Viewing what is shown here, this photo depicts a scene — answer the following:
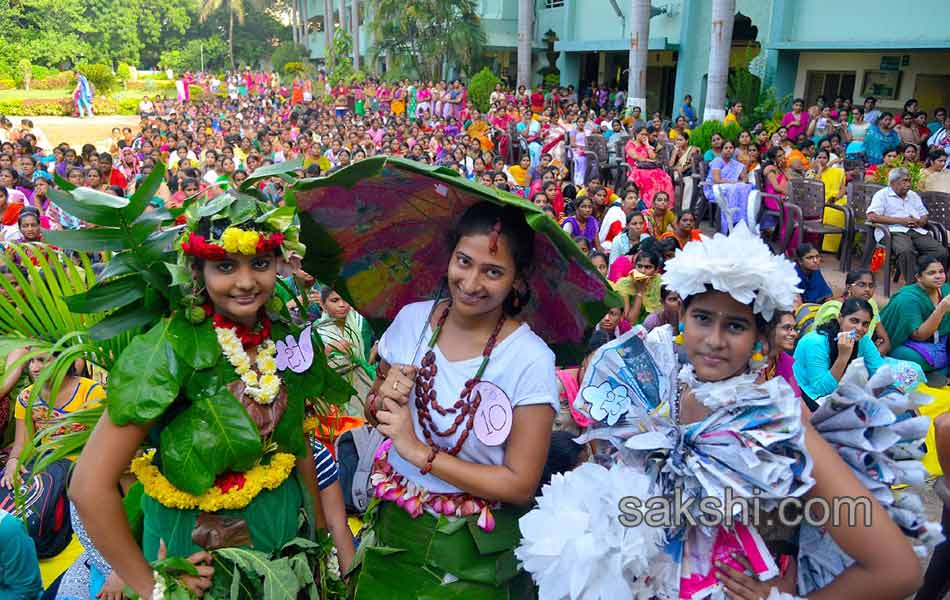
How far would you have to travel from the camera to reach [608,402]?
1.92 meters

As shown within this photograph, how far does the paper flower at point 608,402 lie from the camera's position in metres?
1.91

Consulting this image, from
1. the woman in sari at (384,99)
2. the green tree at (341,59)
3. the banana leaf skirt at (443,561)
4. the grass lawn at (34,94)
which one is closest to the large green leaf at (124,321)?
the banana leaf skirt at (443,561)

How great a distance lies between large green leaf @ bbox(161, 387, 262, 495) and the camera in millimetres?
1929

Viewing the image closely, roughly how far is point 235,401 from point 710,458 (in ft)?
4.13

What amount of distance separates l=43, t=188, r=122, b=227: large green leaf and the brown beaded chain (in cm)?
95

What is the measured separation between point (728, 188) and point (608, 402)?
8559 mm

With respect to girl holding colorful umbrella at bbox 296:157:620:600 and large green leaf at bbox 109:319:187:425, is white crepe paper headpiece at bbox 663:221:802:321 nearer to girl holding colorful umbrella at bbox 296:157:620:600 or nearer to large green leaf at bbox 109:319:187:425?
girl holding colorful umbrella at bbox 296:157:620:600

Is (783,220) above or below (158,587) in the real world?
below

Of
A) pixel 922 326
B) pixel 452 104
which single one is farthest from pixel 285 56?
pixel 922 326

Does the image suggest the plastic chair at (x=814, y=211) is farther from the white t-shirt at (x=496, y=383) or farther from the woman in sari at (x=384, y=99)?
the woman in sari at (x=384, y=99)

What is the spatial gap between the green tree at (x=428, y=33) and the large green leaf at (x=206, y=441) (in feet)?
91.4

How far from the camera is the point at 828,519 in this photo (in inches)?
63.5

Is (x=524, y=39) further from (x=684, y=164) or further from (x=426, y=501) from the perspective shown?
(x=426, y=501)

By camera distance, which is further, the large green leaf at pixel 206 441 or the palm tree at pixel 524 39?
the palm tree at pixel 524 39
